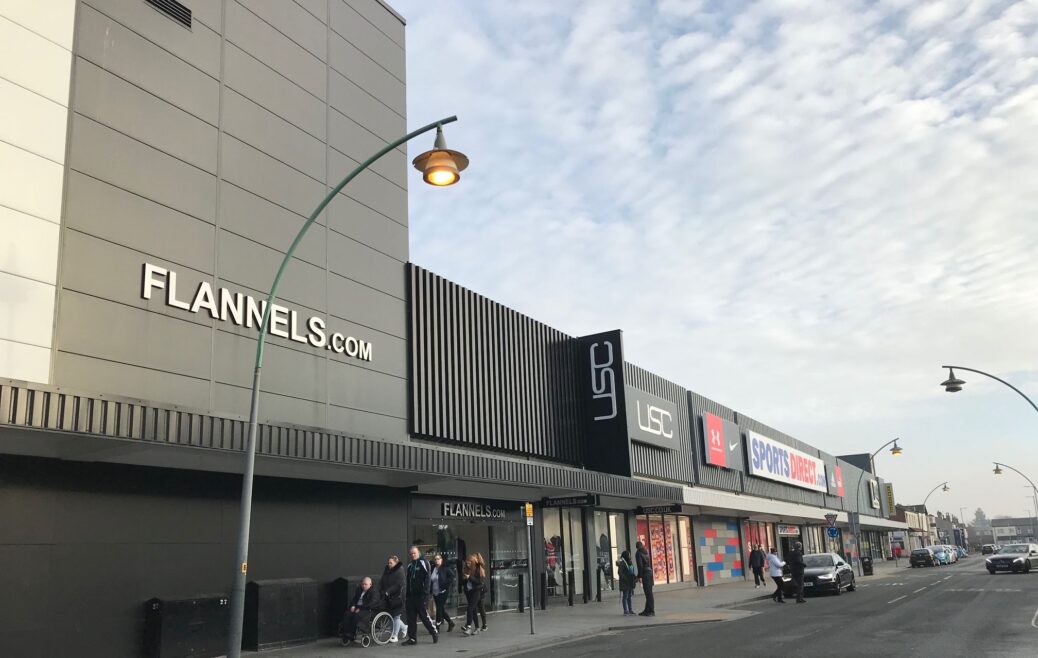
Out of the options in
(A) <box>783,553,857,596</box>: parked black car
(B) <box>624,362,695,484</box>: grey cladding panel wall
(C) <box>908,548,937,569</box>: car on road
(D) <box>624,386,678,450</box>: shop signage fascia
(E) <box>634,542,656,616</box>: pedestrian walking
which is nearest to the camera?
(E) <box>634,542,656,616</box>: pedestrian walking

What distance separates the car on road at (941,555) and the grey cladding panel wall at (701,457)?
33591 millimetres

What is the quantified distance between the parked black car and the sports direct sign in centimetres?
1244

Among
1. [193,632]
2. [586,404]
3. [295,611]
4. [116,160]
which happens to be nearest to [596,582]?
[586,404]

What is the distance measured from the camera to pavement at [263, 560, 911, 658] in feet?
50.2

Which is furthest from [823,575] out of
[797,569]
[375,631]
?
[375,631]

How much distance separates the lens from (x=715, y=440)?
38656 millimetres

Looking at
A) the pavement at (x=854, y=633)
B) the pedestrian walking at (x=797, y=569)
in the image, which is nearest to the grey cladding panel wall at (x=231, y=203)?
the pavement at (x=854, y=633)

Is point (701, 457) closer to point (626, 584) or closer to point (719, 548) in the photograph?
point (719, 548)

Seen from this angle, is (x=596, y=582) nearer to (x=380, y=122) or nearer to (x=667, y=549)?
(x=667, y=549)

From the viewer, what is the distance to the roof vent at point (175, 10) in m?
15.5

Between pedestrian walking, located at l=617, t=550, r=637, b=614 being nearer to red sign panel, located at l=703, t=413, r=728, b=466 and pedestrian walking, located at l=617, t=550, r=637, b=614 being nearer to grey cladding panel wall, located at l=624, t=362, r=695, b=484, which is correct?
grey cladding panel wall, located at l=624, t=362, r=695, b=484

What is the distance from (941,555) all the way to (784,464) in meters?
27.5

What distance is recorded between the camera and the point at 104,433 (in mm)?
11312

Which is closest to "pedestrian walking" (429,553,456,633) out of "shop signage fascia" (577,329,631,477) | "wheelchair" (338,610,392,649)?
"wheelchair" (338,610,392,649)
